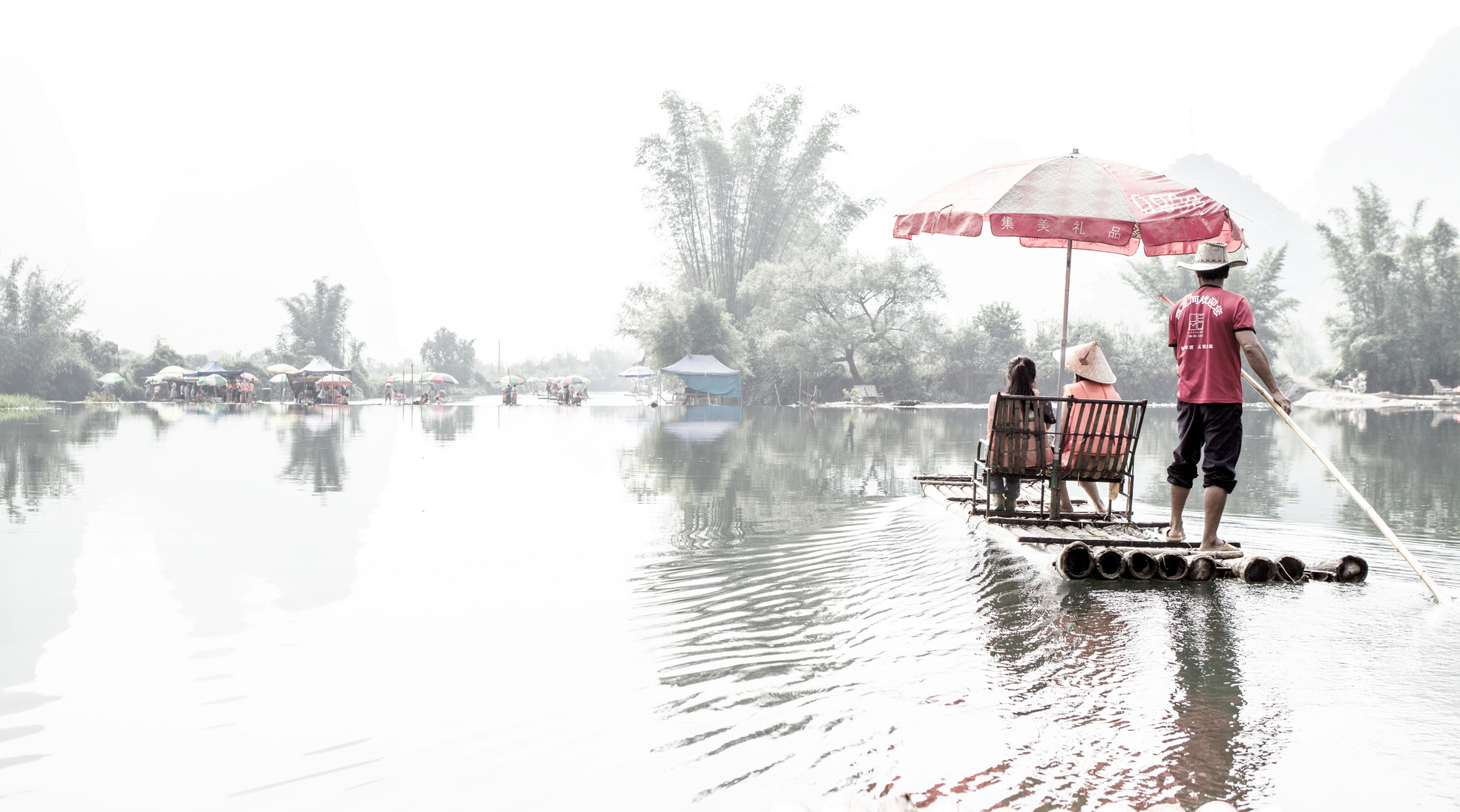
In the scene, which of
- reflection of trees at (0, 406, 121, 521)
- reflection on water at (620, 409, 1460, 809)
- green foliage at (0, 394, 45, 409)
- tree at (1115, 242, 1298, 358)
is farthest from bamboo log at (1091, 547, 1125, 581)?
tree at (1115, 242, 1298, 358)

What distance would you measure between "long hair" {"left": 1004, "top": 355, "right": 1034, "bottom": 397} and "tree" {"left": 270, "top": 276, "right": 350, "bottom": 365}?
69.7 metres

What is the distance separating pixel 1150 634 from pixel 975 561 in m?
1.88

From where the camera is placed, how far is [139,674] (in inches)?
161

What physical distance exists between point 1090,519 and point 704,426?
20708mm

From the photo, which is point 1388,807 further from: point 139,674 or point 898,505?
point 898,505

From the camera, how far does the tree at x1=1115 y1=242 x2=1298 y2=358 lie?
5300cm

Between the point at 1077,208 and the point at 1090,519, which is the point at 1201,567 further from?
the point at 1077,208

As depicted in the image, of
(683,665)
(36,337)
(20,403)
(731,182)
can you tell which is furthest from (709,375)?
(683,665)

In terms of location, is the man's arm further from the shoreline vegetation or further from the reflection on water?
the shoreline vegetation

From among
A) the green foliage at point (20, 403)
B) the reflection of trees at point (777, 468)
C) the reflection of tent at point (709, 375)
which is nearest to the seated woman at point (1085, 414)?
the reflection of trees at point (777, 468)

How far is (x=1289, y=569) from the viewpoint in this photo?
543 cm

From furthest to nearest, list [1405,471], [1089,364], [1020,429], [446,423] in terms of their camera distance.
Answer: [446,423]
[1405,471]
[1089,364]
[1020,429]

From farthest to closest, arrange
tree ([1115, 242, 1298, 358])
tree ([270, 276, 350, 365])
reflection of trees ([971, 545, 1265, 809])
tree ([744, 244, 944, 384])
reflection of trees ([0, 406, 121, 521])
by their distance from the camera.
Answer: tree ([270, 276, 350, 365])
tree ([1115, 242, 1298, 358])
tree ([744, 244, 944, 384])
reflection of trees ([0, 406, 121, 521])
reflection of trees ([971, 545, 1265, 809])

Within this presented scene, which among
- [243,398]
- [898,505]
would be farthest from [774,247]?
[898,505]
